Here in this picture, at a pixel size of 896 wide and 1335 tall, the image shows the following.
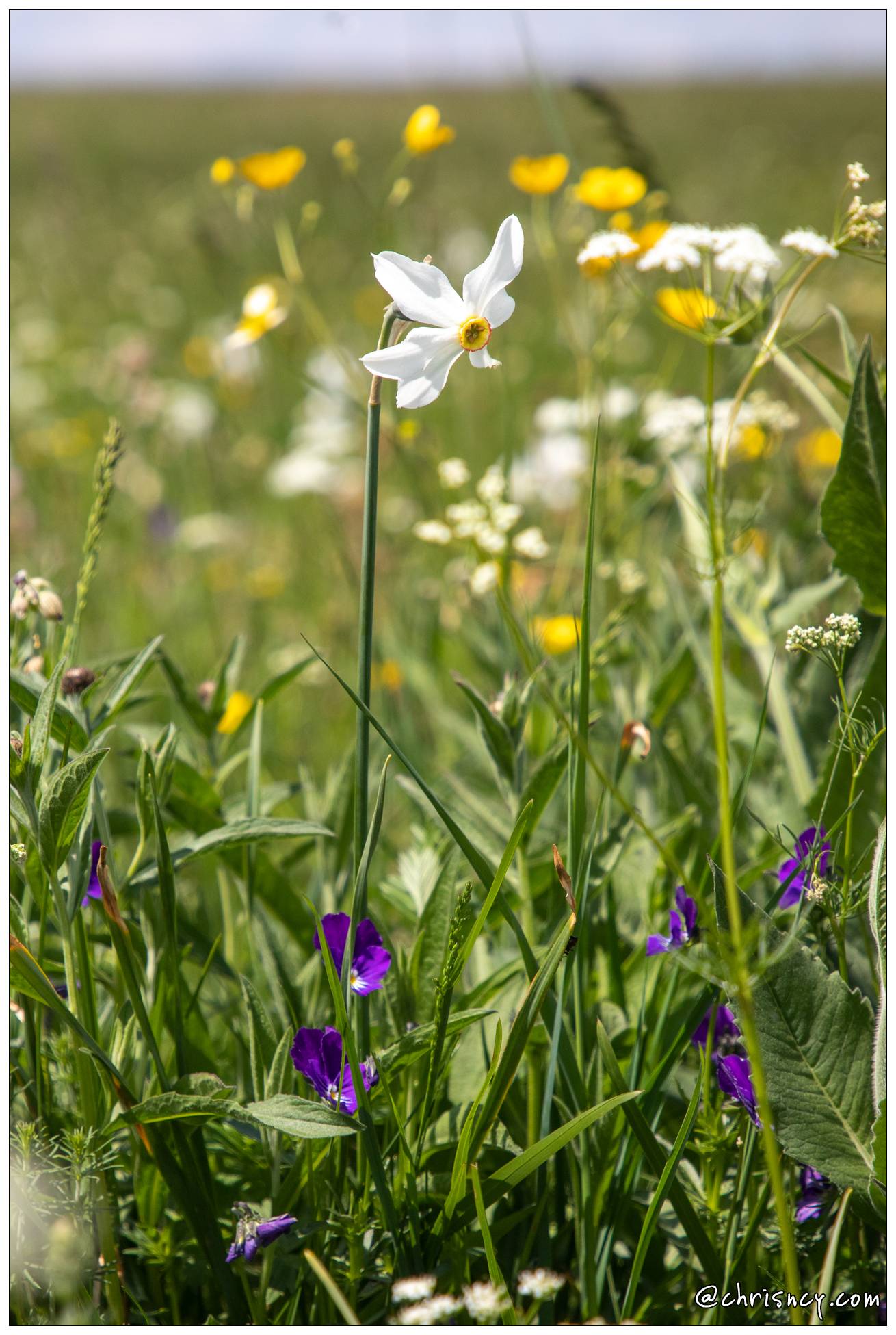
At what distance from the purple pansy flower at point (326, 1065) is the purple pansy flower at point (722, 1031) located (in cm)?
33

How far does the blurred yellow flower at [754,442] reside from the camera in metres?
1.67

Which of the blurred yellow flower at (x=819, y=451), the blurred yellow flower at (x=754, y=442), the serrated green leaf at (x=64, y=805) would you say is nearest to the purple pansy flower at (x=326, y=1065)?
the serrated green leaf at (x=64, y=805)

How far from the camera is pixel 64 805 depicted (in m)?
0.81

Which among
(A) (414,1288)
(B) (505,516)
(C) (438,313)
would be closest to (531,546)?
(B) (505,516)

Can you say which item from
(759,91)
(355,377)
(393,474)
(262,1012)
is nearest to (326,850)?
(262,1012)

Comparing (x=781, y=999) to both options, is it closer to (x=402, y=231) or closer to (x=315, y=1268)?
(x=315, y=1268)

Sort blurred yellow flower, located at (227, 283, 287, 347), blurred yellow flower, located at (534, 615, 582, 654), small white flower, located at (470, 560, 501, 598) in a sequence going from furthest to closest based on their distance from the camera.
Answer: blurred yellow flower, located at (534, 615, 582, 654), small white flower, located at (470, 560, 501, 598), blurred yellow flower, located at (227, 283, 287, 347)

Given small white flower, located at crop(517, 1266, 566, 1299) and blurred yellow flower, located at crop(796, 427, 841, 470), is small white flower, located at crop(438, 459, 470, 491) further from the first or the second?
small white flower, located at crop(517, 1266, 566, 1299)

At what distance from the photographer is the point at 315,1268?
70cm

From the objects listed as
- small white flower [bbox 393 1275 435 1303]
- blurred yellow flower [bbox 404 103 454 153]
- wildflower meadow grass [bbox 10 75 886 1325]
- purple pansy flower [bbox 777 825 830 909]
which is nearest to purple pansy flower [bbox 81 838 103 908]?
wildflower meadow grass [bbox 10 75 886 1325]

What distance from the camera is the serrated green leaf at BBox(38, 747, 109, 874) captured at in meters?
0.78

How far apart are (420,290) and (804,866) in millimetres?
579

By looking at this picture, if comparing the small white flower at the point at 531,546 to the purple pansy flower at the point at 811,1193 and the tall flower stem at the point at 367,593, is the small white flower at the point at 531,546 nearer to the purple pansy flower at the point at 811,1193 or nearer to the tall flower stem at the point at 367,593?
the tall flower stem at the point at 367,593

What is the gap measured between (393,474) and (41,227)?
4.02 m
